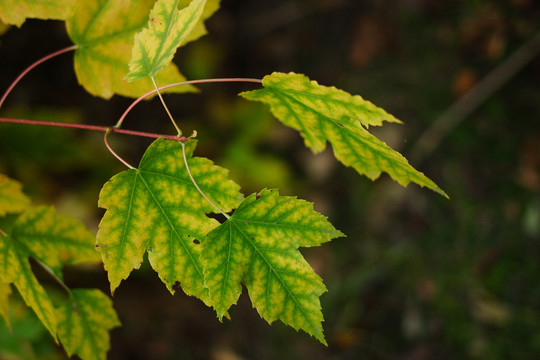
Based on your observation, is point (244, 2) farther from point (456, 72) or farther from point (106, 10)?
point (106, 10)

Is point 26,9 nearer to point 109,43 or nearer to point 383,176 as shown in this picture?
point 109,43

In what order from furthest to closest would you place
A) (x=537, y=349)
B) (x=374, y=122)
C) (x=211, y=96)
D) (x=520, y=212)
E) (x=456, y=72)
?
(x=211, y=96) → (x=456, y=72) → (x=520, y=212) → (x=537, y=349) → (x=374, y=122)

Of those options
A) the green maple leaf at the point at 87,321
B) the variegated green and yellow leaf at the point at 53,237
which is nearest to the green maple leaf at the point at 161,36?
the variegated green and yellow leaf at the point at 53,237

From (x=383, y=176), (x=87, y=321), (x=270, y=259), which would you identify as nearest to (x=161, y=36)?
(x=270, y=259)

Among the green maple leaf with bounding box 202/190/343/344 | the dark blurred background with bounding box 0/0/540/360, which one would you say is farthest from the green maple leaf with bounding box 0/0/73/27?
the dark blurred background with bounding box 0/0/540/360

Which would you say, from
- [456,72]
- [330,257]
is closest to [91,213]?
[330,257]
